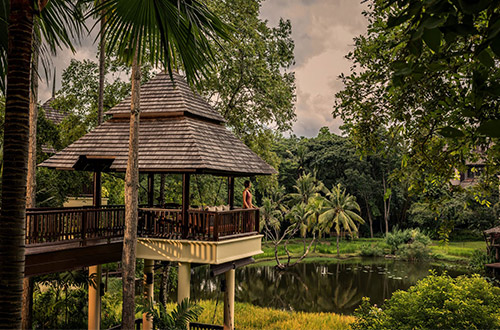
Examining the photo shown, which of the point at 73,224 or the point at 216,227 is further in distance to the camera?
the point at 216,227

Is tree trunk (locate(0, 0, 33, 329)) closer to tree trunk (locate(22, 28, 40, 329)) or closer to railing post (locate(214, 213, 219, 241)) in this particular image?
railing post (locate(214, 213, 219, 241))

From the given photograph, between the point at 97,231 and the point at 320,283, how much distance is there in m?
20.1

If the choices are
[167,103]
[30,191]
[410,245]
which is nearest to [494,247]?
[410,245]

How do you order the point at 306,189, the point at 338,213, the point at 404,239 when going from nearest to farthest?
the point at 338,213
the point at 404,239
the point at 306,189

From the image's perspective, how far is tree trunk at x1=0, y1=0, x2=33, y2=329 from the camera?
11.4 ft

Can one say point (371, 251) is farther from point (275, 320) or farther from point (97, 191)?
point (97, 191)

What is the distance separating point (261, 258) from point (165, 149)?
24841 mm

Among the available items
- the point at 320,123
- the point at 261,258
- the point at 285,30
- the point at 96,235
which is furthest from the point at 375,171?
the point at 96,235

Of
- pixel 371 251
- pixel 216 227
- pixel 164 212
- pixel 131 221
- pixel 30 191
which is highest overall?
pixel 30 191

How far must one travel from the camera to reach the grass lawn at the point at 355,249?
3567 centimetres

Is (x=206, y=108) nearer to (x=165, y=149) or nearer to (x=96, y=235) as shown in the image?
(x=165, y=149)

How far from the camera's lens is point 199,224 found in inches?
436

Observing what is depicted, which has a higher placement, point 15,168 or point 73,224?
point 15,168

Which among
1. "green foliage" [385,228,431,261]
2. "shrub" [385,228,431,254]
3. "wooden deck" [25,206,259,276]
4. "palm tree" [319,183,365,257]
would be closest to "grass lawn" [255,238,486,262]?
"shrub" [385,228,431,254]
